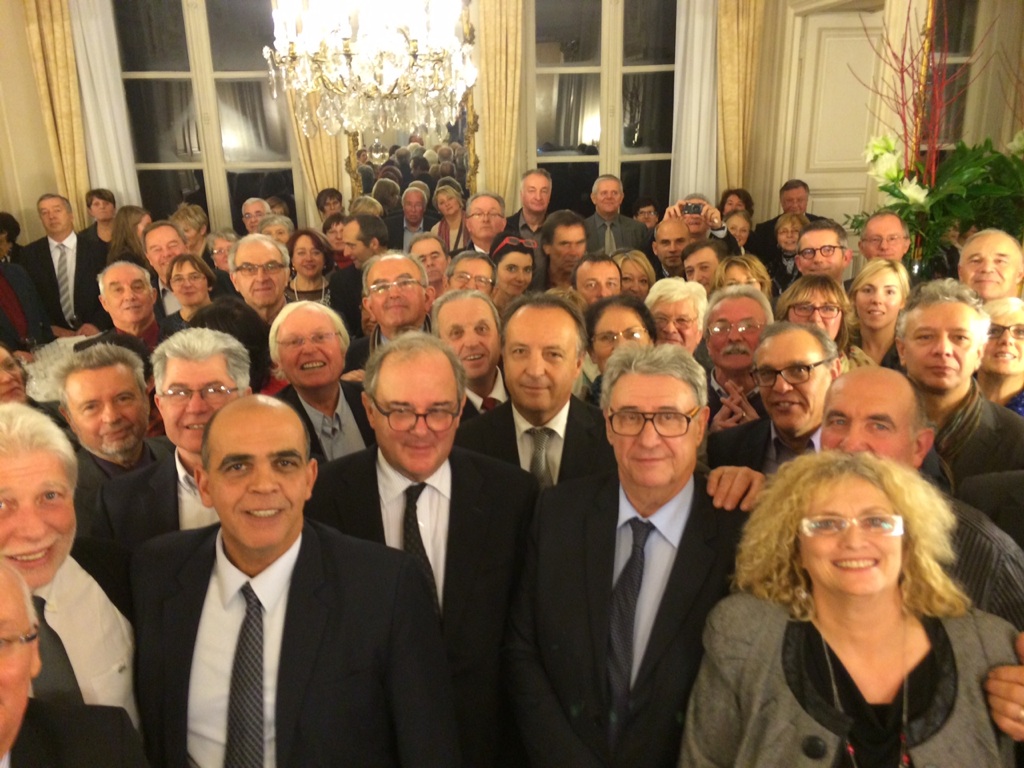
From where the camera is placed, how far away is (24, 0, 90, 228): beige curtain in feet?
24.9

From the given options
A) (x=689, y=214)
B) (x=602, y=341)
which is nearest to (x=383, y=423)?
(x=602, y=341)

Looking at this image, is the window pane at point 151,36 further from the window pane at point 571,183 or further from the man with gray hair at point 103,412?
the man with gray hair at point 103,412

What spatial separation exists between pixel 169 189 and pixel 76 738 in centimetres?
823

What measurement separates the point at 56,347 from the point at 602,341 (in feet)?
8.45

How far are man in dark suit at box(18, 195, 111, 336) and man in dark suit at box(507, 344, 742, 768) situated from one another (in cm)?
625

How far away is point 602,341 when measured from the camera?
3416 mm

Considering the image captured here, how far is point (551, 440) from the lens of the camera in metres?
2.85

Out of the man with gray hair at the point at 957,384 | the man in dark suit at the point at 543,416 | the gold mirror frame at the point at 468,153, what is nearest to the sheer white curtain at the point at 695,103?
the gold mirror frame at the point at 468,153

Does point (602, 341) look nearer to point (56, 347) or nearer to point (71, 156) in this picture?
point (56, 347)

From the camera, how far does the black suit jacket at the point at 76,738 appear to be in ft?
5.07

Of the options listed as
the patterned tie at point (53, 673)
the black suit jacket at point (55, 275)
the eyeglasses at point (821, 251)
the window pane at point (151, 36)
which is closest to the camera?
the patterned tie at point (53, 673)

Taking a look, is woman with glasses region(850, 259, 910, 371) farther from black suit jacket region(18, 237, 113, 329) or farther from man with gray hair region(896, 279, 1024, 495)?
black suit jacket region(18, 237, 113, 329)

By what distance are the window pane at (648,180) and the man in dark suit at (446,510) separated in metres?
7.10

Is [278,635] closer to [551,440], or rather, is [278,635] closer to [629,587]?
[629,587]
